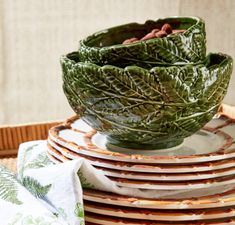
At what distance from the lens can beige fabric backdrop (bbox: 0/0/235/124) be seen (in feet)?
4.33

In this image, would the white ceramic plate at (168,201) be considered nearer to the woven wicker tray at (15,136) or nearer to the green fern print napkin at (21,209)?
the green fern print napkin at (21,209)

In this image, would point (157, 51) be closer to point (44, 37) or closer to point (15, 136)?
point (15, 136)

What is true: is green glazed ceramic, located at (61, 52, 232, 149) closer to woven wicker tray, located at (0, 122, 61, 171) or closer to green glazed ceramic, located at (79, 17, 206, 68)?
green glazed ceramic, located at (79, 17, 206, 68)

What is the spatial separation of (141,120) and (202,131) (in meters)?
0.14

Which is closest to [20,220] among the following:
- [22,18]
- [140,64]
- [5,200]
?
[5,200]

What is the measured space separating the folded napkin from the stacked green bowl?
0.06 meters

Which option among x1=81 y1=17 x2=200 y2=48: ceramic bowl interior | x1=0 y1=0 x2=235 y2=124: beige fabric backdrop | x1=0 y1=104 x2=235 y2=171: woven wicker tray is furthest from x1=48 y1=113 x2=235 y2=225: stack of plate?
x1=0 y1=0 x2=235 y2=124: beige fabric backdrop

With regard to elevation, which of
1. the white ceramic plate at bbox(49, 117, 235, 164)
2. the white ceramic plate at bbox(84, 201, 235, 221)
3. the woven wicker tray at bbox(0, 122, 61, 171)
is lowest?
the woven wicker tray at bbox(0, 122, 61, 171)

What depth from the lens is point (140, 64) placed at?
1.79 ft

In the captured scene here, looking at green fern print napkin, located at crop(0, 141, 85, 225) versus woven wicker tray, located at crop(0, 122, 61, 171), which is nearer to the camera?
green fern print napkin, located at crop(0, 141, 85, 225)

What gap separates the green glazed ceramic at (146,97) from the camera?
1.69 ft

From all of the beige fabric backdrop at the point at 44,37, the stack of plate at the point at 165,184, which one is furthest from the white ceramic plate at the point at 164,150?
the beige fabric backdrop at the point at 44,37

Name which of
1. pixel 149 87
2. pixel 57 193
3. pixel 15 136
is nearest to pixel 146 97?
pixel 149 87

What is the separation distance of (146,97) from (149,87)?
1 centimetres
